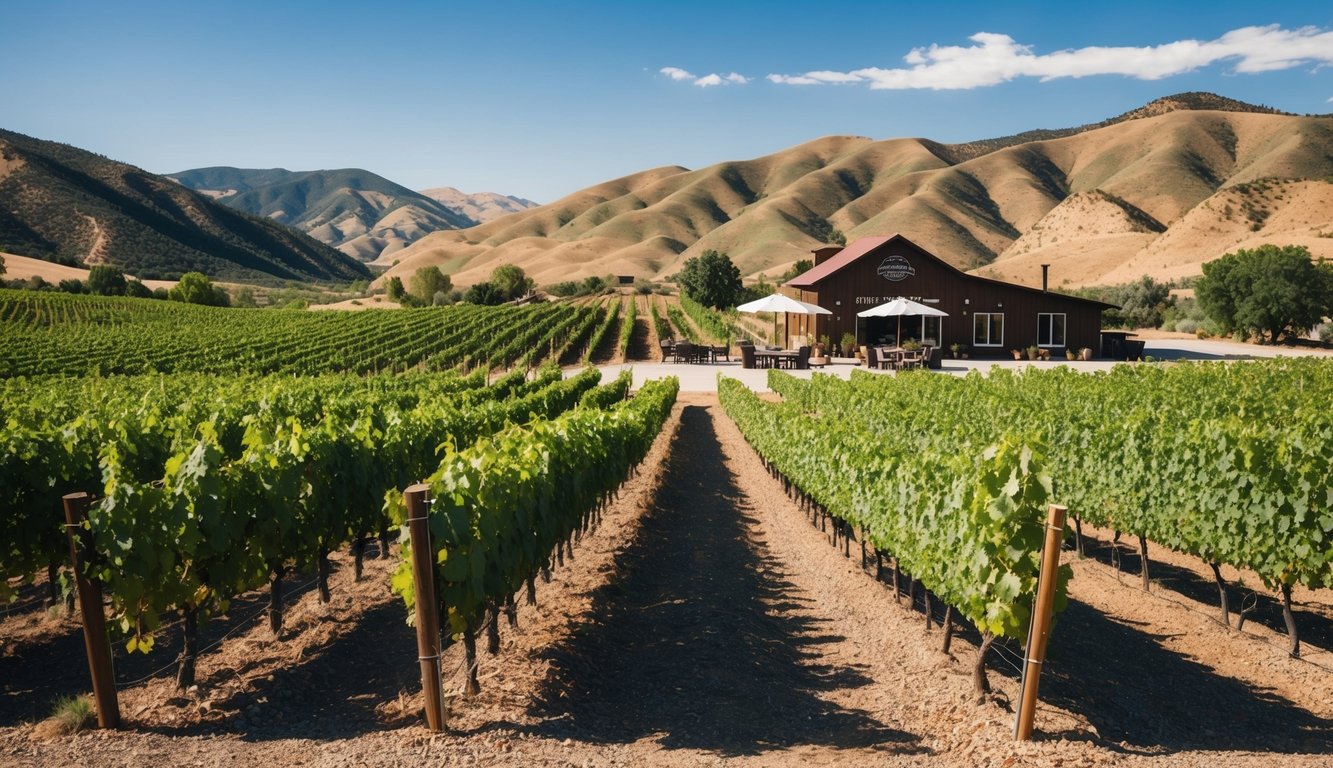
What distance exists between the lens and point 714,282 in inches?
2261

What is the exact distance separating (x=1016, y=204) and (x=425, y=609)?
462 feet

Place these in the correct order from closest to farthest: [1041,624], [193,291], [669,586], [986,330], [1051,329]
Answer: [1041,624] < [669,586] < [1051,329] < [986,330] < [193,291]

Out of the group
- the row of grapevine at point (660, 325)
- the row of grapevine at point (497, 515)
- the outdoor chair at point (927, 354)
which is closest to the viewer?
the row of grapevine at point (497, 515)

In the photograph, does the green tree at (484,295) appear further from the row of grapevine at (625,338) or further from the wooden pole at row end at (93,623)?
the wooden pole at row end at (93,623)

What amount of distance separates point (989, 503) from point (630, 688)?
2952 mm

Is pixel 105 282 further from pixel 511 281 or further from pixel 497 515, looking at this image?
pixel 497 515

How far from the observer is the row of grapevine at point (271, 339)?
106 ft

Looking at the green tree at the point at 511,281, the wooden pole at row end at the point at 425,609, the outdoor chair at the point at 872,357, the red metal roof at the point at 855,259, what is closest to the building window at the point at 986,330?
the red metal roof at the point at 855,259

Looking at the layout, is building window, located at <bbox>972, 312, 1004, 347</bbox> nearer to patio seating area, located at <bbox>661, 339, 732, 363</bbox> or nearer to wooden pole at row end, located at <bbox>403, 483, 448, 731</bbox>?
patio seating area, located at <bbox>661, 339, 732, 363</bbox>

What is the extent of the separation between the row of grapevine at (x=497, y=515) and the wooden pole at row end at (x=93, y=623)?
1845 mm

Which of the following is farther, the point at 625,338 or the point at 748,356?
the point at 625,338

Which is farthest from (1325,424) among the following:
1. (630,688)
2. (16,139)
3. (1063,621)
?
(16,139)

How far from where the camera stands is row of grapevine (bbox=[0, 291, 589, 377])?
32219mm

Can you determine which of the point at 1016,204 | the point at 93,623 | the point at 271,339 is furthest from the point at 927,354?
the point at 1016,204
